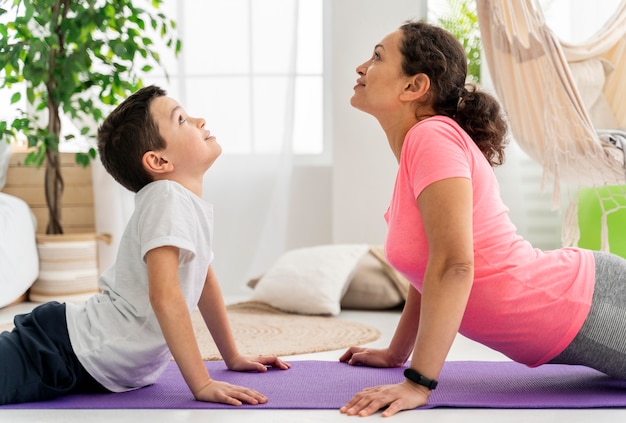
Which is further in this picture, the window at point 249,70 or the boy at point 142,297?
the window at point 249,70

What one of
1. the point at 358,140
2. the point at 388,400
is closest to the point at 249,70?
the point at 358,140

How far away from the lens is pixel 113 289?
1.55 meters

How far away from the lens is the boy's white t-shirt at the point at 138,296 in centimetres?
148

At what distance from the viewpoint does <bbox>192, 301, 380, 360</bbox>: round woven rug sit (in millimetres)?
2215

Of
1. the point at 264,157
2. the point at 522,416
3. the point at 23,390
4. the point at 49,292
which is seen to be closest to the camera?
the point at 522,416

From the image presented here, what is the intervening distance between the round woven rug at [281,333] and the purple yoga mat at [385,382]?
14.0 inches

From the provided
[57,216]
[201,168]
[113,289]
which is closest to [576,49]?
[201,168]

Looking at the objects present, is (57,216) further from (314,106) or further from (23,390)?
(23,390)

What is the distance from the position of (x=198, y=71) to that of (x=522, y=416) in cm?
284

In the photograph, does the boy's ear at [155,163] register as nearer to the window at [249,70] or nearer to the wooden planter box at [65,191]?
the window at [249,70]

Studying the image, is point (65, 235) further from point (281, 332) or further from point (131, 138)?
point (131, 138)

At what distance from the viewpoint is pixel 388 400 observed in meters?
1.38

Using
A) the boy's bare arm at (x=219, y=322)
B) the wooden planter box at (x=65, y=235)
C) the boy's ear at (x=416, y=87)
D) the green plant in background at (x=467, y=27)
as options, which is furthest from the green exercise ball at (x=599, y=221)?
the wooden planter box at (x=65, y=235)

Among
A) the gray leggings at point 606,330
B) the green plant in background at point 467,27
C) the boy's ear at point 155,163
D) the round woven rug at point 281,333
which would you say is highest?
the green plant in background at point 467,27
